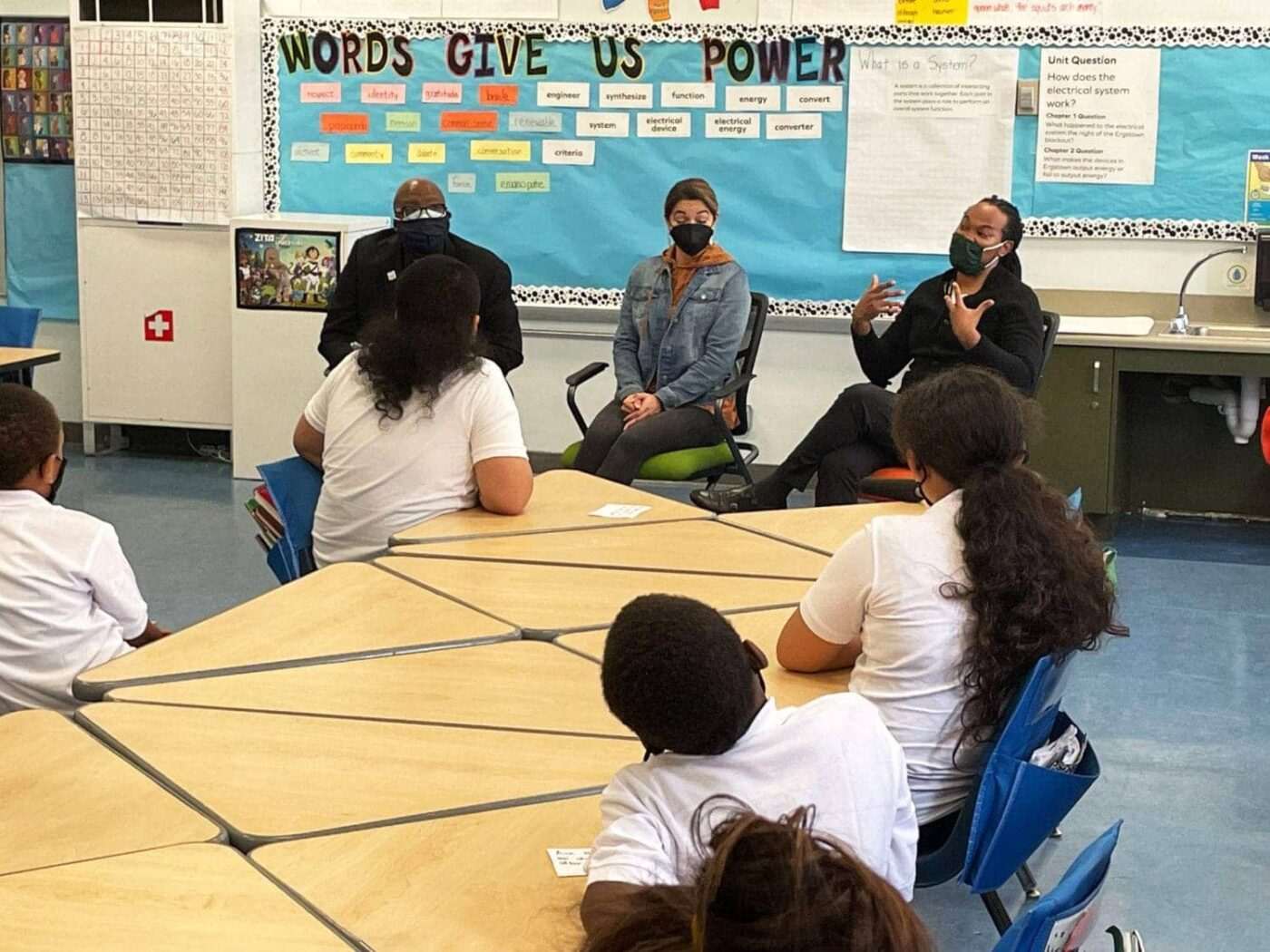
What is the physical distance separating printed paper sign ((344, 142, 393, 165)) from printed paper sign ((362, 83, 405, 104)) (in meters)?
0.18

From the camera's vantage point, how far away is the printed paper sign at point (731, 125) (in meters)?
6.56

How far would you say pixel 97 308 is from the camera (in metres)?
7.17

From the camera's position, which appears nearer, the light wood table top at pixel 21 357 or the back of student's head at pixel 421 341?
the back of student's head at pixel 421 341

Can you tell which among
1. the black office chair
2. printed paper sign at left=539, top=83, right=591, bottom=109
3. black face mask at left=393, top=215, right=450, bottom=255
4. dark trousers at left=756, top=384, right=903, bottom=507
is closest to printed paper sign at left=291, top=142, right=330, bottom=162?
printed paper sign at left=539, top=83, right=591, bottom=109

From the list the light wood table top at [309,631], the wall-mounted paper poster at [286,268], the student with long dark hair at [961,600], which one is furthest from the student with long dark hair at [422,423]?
the wall-mounted paper poster at [286,268]

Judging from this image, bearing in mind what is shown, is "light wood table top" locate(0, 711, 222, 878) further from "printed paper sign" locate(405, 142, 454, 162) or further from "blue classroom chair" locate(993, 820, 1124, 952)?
"printed paper sign" locate(405, 142, 454, 162)

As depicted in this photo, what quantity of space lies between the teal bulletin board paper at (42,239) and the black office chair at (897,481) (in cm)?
403

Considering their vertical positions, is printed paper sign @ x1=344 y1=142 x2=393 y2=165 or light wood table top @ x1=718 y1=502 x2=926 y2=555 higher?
printed paper sign @ x1=344 y1=142 x2=393 y2=165

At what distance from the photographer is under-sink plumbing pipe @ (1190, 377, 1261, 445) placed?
6.01 metres

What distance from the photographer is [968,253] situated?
4.99 metres

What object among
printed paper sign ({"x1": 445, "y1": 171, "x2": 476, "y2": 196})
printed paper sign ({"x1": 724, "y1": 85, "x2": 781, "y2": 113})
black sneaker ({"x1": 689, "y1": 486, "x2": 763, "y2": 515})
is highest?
printed paper sign ({"x1": 724, "y1": 85, "x2": 781, "y2": 113})

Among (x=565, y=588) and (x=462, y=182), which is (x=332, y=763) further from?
(x=462, y=182)

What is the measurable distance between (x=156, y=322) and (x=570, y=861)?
561cm

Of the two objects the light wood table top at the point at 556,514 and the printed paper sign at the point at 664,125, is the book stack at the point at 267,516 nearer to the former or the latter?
the light wood table top at the point at 556,514
